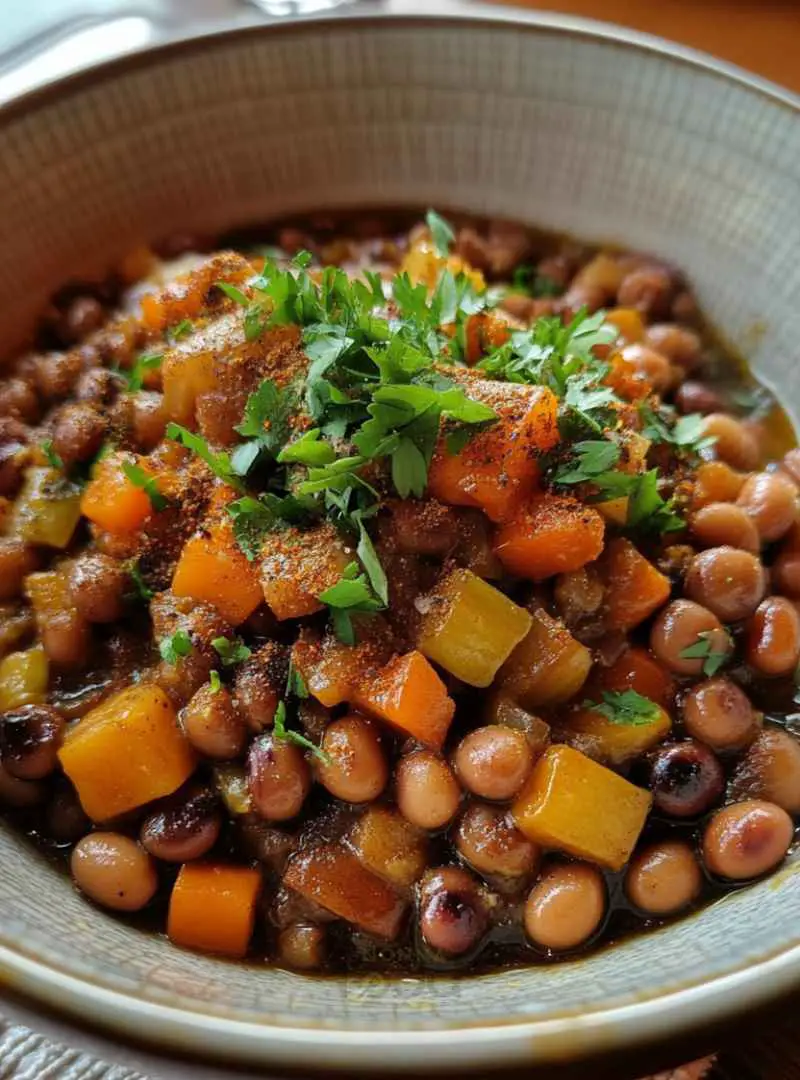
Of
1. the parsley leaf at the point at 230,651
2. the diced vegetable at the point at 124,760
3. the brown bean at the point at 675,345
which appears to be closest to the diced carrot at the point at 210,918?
the diced vegetable at the point at 124,760

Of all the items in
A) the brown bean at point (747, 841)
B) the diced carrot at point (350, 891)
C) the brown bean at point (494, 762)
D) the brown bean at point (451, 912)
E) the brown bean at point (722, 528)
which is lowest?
the diced carrot at point (350, 891)

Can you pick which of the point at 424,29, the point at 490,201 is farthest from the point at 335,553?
the point at 424,29

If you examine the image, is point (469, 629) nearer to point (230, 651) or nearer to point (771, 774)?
point (230, 651)

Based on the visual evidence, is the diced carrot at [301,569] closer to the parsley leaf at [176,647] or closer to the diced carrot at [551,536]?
the parsley leaf at [176,647]

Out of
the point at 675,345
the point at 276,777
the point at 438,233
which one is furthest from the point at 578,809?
the point at 438,233

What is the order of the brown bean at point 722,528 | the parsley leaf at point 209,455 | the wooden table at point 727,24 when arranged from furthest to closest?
the wooden table at point 727,24, the brown bean at point 722,528, the parsley leaf at point 209,455

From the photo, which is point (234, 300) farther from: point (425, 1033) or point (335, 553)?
point (425, 1033)
